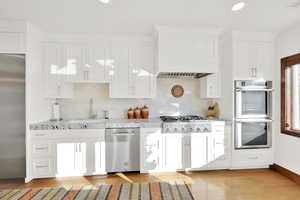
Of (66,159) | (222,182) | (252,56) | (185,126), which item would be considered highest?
(252,56)

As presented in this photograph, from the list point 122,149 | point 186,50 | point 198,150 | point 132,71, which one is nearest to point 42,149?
point 122,149

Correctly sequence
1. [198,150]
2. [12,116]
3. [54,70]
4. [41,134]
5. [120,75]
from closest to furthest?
1. [12,116]
2. [41,134]
3. [198,150]
4. [54,70]
5. [120,75]

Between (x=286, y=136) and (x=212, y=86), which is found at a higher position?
(x=212, y=86)

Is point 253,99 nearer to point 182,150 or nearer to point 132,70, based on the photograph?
point 182,150

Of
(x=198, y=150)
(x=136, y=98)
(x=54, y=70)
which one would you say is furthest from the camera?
(x=136, y=98)

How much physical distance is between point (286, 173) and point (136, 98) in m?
2.95

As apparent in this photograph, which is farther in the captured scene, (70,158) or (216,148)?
(216,148)

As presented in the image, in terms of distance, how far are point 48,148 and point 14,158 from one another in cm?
49

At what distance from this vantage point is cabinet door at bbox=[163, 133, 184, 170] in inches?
121

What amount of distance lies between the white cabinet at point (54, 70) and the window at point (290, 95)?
12.8ft

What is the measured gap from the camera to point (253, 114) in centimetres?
323

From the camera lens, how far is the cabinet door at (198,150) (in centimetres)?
311

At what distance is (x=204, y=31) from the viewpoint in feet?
10.0

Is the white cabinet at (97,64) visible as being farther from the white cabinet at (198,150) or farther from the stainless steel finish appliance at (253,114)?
the stainless steel finish appliance at (253,114)
